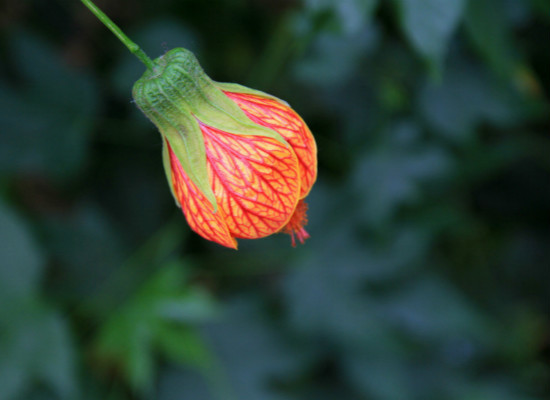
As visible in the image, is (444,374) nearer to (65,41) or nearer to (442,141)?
(442,141)

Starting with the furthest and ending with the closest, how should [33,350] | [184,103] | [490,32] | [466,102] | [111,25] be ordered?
1. [466,102]
2. [33,350]
3. [490,32]
4. [184,103]
5. [111,25]

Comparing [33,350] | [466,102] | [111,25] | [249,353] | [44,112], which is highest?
[466,102]

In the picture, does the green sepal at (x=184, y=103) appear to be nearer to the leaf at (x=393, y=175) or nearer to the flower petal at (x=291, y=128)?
the flower petal at (x=291, y=128)

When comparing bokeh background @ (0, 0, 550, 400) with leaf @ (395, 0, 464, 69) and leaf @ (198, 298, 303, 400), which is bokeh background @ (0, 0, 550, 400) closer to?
leaf @ (198, 298, 303, 400)

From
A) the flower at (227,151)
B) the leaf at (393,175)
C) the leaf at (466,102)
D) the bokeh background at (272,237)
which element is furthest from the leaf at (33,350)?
the leaf at (466,102)

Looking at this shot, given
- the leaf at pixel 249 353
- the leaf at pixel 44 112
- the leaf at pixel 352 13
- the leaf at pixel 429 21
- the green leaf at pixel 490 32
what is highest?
the green leaf at pixel 490 32

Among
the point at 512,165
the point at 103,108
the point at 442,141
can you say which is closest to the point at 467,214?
the point at 512,165

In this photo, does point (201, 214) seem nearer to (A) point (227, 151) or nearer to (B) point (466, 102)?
(A) point (227, 151)

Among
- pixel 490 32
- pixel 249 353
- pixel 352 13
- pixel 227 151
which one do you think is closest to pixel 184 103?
pixel 227 151
